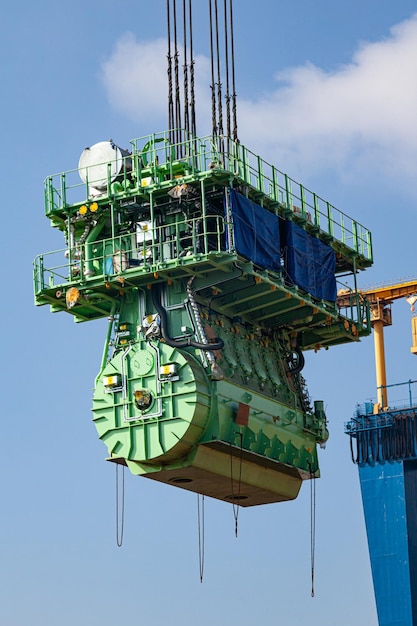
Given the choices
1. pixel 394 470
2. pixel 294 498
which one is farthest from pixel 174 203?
pixel 394 470

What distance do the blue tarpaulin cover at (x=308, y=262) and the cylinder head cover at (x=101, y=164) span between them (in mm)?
6799

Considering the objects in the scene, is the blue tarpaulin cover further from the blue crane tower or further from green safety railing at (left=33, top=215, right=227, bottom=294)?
the blue crane tower

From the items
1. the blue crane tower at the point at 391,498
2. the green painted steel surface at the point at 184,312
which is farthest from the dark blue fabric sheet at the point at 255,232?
the blue crane tower at the point at 391,498

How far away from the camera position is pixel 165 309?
65938 mm

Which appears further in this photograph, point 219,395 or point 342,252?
point 342,252

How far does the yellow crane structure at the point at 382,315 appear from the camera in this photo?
103 m

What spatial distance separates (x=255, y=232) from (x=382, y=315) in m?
40.2

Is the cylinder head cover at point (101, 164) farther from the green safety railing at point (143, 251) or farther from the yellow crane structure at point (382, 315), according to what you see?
the yellow crane structure at point (382, 315)

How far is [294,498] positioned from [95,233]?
13.3 meters

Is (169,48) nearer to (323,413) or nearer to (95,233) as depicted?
(95,233)

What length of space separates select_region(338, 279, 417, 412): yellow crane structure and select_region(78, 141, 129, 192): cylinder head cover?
35973 mm

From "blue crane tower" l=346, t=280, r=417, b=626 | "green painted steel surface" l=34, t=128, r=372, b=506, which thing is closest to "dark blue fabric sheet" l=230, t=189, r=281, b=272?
"green painted steel surface" l=34, t=128, r=372, b=506

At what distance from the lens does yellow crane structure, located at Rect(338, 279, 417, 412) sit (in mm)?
103438

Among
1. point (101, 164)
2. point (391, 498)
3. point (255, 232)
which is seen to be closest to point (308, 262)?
point (255, 232)
